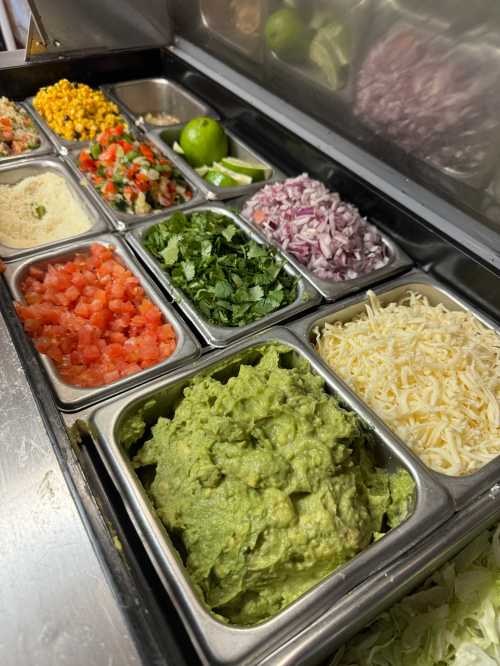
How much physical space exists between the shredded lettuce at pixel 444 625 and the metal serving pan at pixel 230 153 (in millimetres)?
2081

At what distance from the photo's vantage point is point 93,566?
1.03 m

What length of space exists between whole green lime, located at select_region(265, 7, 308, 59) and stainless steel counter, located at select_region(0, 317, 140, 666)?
2.48 metres

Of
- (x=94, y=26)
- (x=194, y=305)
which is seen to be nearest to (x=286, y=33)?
(x=94, y=26)

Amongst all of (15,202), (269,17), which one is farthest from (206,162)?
(15,202)

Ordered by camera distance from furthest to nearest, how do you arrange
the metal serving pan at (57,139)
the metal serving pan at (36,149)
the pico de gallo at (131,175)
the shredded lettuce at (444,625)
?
1. the metal serving pan at (57,139)
2. the metal serving pan at (36,149)
3. the pico de gallo at (131,175)
4. the shredded lettuce at (444,625)

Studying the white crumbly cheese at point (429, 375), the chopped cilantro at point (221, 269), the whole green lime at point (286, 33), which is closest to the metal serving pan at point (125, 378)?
the chopped cilantro at point (221, 269)

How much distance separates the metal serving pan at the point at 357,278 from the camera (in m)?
2.24

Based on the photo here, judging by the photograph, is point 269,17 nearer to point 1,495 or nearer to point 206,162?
point 206,162

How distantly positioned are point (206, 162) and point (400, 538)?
8.12 ft

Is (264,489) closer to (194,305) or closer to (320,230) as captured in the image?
(194,305)

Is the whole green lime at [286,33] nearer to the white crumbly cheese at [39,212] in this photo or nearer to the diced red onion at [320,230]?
the diced red onion at [320,230]

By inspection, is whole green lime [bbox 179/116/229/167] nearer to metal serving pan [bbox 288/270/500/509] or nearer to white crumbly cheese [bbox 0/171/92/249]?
white crumbly cheese [bbox 0/171/92/249]

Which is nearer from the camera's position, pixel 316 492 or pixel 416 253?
pixel 316 492

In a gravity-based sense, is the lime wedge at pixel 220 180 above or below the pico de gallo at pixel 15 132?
below
